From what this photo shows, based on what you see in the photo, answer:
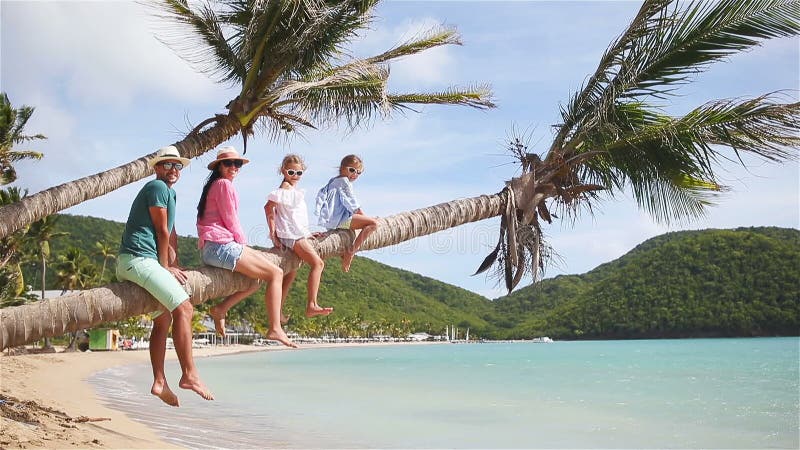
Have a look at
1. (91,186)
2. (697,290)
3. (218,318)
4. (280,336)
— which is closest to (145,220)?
(280,336)

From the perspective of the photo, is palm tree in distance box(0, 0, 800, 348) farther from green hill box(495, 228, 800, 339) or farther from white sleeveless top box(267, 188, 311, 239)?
green hill box(495, 228, 800, 339)

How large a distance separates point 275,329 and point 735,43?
17.1ft

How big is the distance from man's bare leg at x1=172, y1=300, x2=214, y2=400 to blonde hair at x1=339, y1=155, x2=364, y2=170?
5.73ft

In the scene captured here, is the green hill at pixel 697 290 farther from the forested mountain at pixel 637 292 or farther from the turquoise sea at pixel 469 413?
Answer: the turquoise sea at pixel 469 413

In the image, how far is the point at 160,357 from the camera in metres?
4.36

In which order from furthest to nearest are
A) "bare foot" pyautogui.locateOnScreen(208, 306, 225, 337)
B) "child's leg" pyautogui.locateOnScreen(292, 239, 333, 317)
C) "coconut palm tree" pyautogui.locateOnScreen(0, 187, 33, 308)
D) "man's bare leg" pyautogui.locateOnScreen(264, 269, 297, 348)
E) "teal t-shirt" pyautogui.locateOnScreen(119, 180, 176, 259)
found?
1. "coconut palm tree" pyautogui.locateOnScreen(0, 187, 33, 308)
2. "bare foot" pyautogui.locateOnScreen(208, 306, 225, 337)
3. "child's leg" pyautogui.locateOnScreen(292, 239, 333, 317)
4. "man's bare leg" pyautogui.locateOnScreen(264, 269, 297, 348)
5. "teal t-shirt" pyautogui.locateOnScreen(119, 180, 176, 259)

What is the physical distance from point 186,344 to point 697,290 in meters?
95.3

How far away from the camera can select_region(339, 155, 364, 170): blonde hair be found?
5289 millimetres

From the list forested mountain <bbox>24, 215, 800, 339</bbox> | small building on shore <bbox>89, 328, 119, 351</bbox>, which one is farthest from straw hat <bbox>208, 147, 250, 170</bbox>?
forested mountain <bbox>24, 215, 800, 339</bbox>

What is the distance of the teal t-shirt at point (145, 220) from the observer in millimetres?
3912

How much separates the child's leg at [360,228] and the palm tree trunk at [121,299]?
0.17 ft

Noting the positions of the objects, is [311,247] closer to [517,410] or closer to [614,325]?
[517,410]

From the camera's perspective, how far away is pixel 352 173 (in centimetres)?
529

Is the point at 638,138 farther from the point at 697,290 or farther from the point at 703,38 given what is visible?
the point at 697,290
